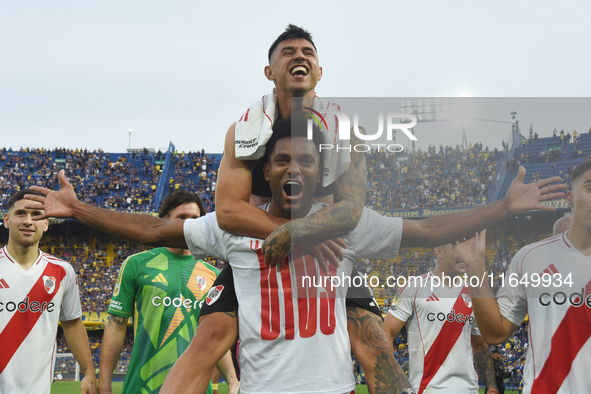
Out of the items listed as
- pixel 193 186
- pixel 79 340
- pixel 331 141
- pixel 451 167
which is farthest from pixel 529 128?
pixel 193 186

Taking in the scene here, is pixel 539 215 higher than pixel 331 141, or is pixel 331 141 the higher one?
pixel 331 141

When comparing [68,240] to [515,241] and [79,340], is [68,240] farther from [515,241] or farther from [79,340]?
[515,241]

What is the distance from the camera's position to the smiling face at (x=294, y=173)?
3324 mm

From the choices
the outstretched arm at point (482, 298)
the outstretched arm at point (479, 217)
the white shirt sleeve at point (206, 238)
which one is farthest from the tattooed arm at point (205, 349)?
the outstretched arm at point (482, 298)

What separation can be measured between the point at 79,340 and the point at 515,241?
3.93 m

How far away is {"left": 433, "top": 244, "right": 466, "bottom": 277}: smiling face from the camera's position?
240 inches

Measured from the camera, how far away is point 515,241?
4102mm

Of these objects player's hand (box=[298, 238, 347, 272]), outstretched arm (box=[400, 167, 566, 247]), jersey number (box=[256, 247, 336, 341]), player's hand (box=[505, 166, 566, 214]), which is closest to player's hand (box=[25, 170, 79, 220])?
jersey number (box=[256, 247, 336, 341])

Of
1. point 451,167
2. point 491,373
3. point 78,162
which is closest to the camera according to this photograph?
point 451,167

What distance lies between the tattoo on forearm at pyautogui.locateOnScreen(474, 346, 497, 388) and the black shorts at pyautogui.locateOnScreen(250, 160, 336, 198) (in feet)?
11.5

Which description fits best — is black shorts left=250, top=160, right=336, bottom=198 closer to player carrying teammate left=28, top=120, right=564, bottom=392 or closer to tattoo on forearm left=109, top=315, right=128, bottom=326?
player carrying teammate left=28, top=120, right=564, bottom=392

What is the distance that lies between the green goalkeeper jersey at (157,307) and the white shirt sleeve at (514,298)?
100.0 inches

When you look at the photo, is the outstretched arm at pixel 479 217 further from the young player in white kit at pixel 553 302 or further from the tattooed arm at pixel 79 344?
the tattooed arm at pixel 79 344

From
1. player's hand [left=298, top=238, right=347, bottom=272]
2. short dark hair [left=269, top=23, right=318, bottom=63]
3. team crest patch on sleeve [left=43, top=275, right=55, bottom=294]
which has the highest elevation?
short dark hair [left=269, top=23, right=318, bottom=63]
